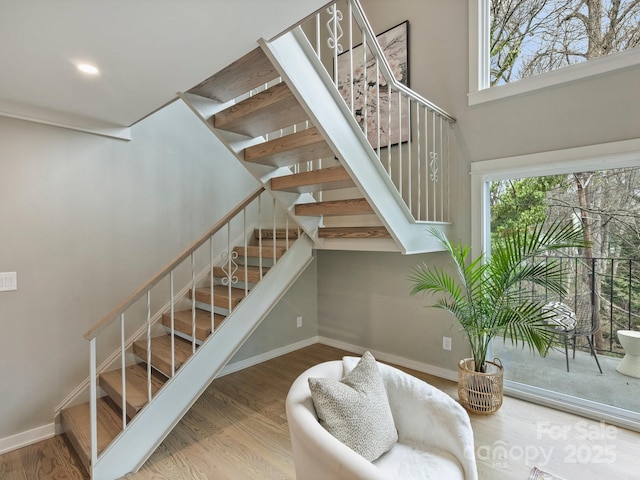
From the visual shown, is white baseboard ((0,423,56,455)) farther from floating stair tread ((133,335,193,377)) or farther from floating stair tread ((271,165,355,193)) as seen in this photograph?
floating stair tread ((271,165,355,193))

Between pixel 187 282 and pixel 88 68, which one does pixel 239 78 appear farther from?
pixel 187 282

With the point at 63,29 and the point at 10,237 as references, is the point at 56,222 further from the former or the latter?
the point at 63,29

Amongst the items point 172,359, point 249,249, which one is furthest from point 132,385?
point 249,249

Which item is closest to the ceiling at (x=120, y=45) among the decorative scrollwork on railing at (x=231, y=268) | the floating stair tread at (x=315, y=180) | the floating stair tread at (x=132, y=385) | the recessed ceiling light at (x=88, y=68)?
the recessed ceiling light at (x=88, y=68)

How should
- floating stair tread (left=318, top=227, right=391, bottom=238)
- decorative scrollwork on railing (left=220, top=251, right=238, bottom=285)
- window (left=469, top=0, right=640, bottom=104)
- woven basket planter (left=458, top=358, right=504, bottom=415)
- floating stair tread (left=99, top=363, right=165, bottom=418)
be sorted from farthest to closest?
decorative scrollwork on railing (left=220, top=251, right=238, bottom=285) → floating stair tread (left=318, top=227, right=391, bottom=238) → woven basket planter (left=458, top=358, right=504, bottom=415) → window (left=469, top=0, right=640, bottom=104) → floating stair tread (left=99, top=363, right=165, bottom=418)

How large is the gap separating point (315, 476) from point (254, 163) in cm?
199

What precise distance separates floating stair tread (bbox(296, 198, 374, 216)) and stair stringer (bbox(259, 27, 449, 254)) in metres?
0.16

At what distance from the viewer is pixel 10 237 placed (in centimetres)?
220

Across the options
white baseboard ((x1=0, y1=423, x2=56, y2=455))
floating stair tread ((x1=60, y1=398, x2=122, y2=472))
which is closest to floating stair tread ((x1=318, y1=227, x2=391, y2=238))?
floating stair tread ((x1=60, y1=398, x2=122, y2=472))

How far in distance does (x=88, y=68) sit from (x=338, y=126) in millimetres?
1386

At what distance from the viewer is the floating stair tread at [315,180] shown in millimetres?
2182

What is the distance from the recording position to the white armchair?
3.83 feet

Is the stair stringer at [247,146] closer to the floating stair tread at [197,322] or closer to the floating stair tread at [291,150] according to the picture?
the floating stair tread at [291,150]

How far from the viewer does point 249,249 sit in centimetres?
306
